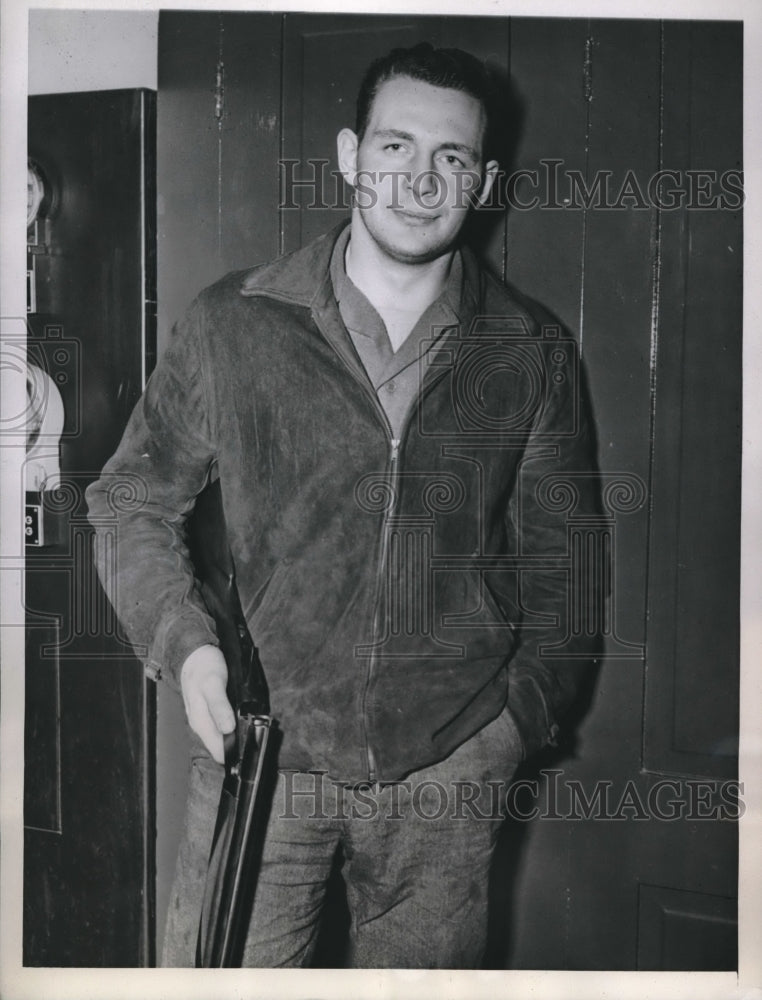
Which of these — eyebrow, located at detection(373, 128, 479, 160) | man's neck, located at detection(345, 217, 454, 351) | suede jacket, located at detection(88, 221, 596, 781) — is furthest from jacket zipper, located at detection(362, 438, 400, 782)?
eyebrow, located at detection(373, 128, 479, 160)

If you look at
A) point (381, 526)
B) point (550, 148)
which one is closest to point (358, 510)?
point (381, 526)

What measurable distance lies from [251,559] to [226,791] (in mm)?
281

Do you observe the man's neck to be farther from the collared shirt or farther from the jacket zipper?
the jacket zipper

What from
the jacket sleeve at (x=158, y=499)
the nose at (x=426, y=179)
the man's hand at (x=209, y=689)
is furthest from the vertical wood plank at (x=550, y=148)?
the man's hand at (x=209, y=689)

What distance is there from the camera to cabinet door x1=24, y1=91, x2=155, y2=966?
1345mm

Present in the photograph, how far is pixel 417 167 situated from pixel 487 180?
0.09m

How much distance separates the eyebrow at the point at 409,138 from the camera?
4.17ft

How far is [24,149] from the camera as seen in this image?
134 centimetres

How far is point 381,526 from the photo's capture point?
1.30 m

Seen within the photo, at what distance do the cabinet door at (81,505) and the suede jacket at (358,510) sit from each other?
51 millimetres

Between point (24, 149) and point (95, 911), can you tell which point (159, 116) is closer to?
point (24, 149)

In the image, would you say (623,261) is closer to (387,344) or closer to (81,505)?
(387,344)

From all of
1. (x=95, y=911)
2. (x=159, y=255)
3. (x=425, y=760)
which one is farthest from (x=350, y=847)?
(x=159, y=255)

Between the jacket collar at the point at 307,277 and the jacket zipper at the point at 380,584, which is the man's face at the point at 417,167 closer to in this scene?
the jacket collar at the point at 307,277
